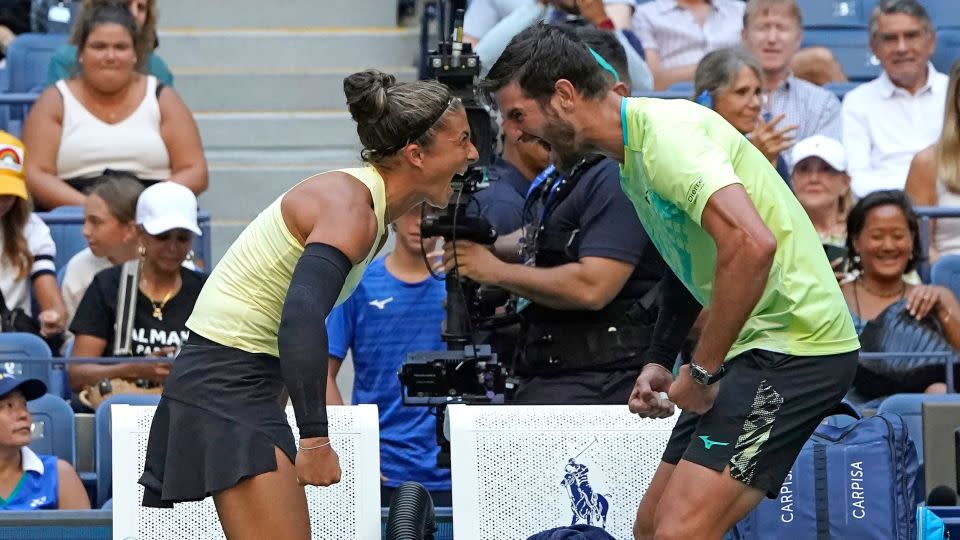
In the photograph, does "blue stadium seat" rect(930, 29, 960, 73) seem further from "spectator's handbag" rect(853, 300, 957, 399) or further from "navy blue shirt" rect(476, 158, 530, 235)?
"navy blue shirt" rect(476, 158, 530, 235)

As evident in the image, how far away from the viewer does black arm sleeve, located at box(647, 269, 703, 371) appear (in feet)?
13.6

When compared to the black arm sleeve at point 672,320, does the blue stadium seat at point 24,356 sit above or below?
below

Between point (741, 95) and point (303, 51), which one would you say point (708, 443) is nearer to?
point (741, 95)

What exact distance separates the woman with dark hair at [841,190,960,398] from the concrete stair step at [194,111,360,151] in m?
3.29

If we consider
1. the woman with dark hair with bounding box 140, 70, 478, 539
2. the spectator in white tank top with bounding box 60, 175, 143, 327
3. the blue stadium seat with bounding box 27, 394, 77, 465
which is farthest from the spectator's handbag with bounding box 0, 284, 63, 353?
the woman with dark hair with bounding box 140, 70, 478, 539

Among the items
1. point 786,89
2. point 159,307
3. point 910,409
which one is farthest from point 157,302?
point 786,89

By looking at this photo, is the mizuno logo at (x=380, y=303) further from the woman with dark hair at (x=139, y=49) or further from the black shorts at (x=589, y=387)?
the woman with dark hair at (x=139, y=49)

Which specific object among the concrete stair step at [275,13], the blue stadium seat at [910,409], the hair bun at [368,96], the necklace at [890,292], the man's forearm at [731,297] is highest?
the concrete stair step at [275,13]

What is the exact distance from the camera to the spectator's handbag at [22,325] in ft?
19.9

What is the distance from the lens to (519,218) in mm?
5516

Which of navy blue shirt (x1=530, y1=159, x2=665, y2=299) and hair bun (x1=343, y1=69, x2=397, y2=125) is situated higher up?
hair bun (x1=343, y1=69, x2=397, y2=125)

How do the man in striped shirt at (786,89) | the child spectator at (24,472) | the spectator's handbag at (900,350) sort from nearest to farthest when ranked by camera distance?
the child spectator at (24,472), the spectator's handbag at (900,350), the man in striped shirt at (786,89)

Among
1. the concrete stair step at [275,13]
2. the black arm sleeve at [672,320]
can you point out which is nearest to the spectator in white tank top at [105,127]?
the concrete stair step at [275,13]

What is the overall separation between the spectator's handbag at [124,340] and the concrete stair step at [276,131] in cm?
271
